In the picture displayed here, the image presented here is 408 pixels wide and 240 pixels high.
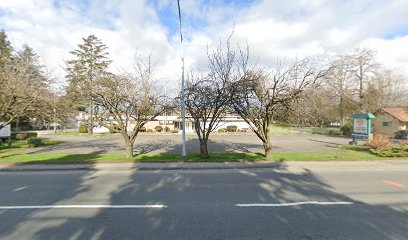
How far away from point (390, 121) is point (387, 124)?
2.22 ft

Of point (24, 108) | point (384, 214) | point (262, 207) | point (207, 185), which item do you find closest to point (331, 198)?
point (384, 214)

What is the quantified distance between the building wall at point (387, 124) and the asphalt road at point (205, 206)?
30.6 metres

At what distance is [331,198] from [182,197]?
3909 mm

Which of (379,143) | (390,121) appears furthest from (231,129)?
(379,143)

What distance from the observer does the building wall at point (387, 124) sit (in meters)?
32.4

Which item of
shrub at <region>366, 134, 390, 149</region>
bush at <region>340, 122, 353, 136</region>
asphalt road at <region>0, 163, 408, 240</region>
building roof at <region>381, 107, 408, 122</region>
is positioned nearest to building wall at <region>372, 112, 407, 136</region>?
building roof at <region>381, 107, 408, 122</region>

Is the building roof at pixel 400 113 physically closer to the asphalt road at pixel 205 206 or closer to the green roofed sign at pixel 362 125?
the green roofed sign at pixel 362 125

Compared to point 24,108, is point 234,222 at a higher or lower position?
lower

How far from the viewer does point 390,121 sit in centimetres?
3394

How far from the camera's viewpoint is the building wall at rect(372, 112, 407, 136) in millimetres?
32406

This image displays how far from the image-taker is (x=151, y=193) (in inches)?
257

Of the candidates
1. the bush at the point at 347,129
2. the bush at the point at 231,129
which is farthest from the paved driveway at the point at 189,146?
the bush at the point at 231,129

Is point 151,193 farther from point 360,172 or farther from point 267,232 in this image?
point 360,172

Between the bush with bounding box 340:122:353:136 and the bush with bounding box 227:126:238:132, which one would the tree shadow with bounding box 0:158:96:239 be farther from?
the bush with bounding box 340:122:353:136
